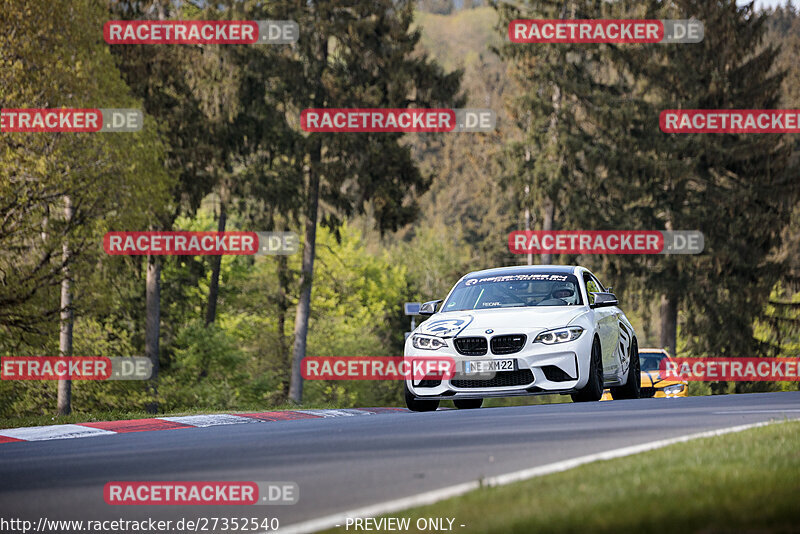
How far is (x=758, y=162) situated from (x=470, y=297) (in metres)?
35.0

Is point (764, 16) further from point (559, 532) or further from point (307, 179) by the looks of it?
point (559, 532)

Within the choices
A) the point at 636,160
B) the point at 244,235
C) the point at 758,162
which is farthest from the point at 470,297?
the point at 758,162

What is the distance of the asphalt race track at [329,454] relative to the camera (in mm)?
6984

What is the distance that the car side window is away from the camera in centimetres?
1555

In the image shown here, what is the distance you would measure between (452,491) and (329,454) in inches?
86.0

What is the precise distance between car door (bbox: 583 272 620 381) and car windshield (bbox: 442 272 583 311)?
1.20 ft

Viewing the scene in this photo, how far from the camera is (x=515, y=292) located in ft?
50.1

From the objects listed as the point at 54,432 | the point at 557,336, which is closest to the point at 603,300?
the point at 557,336

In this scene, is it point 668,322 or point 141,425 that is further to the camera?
point 668,322

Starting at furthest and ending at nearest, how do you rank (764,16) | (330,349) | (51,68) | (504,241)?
(504,241)
(330,349)
(764,16)
(51,68)

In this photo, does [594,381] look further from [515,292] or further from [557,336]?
[515,292]

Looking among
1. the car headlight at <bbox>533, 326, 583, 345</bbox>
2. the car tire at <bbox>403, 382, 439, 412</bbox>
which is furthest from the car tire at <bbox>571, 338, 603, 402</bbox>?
the car tire at <bbox>403, 382, 439, 412</bbox>

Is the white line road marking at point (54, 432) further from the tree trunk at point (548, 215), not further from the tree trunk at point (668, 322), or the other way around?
the tree trunk at point (668, 322)

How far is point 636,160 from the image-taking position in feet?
146
